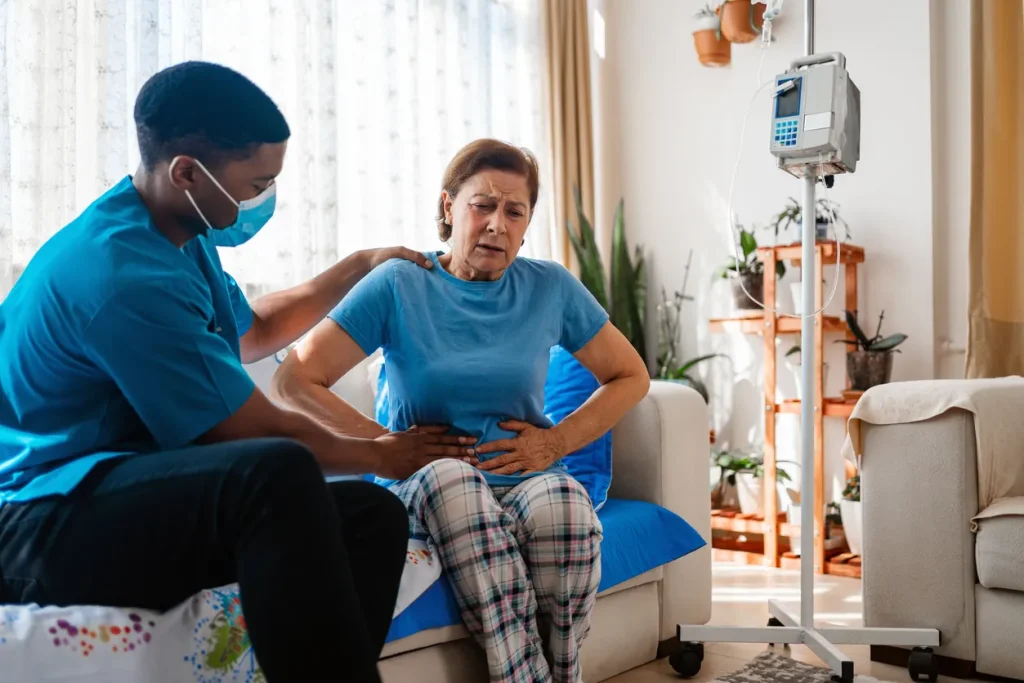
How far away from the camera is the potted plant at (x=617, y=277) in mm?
3662

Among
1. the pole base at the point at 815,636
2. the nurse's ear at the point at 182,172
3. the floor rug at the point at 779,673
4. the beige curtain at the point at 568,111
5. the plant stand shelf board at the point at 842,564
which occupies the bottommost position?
the plant stand shelf board at the point at 842,564

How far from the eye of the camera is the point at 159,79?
1129 mm

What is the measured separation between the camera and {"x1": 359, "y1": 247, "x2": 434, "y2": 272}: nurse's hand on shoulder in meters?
1.78

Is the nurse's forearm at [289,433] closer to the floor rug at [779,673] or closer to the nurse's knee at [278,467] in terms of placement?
the nurse's knee at [278,467]

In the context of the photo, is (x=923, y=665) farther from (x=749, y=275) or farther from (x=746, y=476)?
(x=749, y=275)

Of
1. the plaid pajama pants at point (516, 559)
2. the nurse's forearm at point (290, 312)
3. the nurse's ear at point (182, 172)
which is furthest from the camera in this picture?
the nurse's forearm at point (290, 312)

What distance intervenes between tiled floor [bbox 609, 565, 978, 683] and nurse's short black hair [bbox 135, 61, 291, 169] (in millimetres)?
1349

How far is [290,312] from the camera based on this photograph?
5.31ft

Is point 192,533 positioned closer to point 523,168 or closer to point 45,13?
point 523,168

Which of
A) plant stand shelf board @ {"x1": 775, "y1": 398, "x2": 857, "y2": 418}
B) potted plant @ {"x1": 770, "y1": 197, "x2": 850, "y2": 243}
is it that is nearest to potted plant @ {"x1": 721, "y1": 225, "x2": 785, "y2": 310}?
potted plant @ {"x1": 770, "y1": 197, "x2": 850, "y2": 243}

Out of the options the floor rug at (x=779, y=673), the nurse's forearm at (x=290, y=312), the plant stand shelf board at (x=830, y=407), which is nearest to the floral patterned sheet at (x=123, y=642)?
the nurse's forearm at (x=290, y=312)

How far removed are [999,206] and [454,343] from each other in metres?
2.14

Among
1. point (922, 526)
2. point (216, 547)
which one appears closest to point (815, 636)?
point (922, 526)

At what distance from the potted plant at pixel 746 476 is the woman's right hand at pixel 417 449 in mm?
2058
